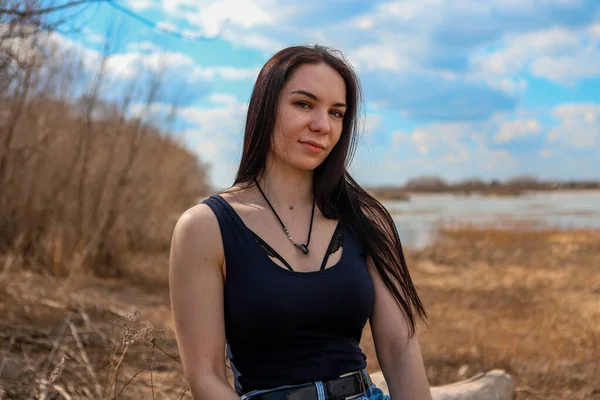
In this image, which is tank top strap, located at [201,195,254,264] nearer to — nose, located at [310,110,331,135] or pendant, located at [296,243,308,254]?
pendant, located at [296,243,308,254]

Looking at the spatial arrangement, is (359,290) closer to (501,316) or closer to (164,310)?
(164,310)

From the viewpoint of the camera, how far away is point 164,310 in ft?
24.3

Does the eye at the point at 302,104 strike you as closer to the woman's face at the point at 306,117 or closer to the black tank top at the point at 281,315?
the woman's face at the point at 306,117

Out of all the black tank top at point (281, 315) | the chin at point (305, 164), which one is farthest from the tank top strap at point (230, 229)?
the chin at point (305, 164)


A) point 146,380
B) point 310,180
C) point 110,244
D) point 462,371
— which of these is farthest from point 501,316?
point 310,180

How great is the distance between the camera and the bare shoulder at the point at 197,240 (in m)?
1.93

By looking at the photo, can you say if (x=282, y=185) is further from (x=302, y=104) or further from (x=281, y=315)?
(x=281, y=315)

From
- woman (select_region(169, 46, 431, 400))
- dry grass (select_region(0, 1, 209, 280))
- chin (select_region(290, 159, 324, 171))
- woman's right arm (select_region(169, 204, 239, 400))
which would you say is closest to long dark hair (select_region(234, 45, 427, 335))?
woman (select_region(169, 46, 431, 400))

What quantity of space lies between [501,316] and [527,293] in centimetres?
224

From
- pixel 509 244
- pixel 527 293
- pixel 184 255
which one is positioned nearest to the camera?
pixel 184 255

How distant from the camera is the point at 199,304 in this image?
75.0 inches

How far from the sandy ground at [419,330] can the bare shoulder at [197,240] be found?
0.36 m

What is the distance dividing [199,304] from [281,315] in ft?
0.80

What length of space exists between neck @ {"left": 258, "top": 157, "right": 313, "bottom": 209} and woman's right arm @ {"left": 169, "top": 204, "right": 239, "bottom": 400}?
0.98 feet
